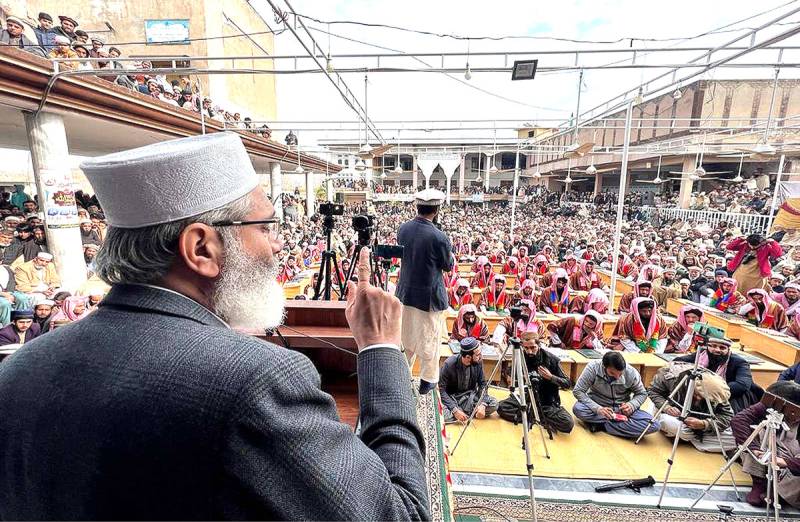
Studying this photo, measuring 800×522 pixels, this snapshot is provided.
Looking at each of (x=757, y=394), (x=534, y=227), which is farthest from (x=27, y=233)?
A: (x=534, y=227)

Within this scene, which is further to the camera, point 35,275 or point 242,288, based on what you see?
point 35,275

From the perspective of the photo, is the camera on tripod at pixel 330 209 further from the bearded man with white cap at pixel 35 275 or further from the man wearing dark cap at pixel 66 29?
the man wearing dark cap at pixel 66 29

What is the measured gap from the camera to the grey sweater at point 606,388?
428 centimetres

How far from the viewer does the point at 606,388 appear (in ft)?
14.1

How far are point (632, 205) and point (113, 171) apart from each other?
105 feet

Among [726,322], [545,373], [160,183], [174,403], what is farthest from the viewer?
[726,322]

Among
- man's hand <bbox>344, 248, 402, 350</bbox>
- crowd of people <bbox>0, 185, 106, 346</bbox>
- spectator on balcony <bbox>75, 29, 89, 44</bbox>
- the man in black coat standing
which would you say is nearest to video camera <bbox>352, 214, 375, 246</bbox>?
the man in black coat standing

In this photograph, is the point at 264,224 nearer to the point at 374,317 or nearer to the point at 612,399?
the point at 374,317

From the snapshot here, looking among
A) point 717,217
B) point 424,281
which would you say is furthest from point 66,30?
point 717,217

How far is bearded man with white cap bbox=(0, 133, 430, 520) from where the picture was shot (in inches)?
21.4

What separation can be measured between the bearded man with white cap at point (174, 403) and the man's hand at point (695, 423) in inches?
167

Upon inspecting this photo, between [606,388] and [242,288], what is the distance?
4553 mm

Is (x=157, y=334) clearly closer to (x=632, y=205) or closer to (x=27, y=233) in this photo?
(x=27, y=233)

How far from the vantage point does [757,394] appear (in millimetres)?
4270
